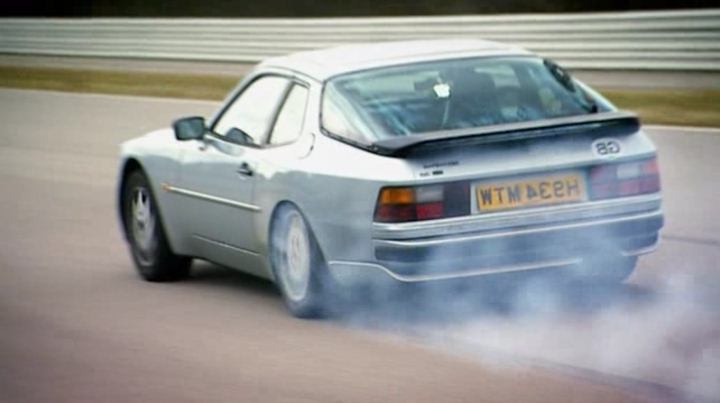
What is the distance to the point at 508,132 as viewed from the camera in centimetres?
736

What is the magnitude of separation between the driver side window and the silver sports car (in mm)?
10

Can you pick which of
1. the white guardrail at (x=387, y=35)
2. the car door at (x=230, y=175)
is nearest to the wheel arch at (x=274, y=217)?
the car door at (x=230, y=175)

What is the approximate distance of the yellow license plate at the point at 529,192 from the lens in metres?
7.27

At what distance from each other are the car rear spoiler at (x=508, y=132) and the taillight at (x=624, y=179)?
6.3 inches

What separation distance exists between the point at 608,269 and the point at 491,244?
2.62 feet

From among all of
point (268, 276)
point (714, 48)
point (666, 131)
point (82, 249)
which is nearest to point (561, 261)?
point (268, 276)

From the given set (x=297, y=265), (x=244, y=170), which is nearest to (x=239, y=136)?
(x=244, y=170)

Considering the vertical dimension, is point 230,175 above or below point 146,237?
above

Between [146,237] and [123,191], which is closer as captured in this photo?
[146,237]

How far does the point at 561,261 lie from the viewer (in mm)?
7410

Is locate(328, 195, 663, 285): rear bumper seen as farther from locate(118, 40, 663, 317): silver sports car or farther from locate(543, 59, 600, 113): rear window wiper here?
locate(543, 59, 600, 113): rear window wiper

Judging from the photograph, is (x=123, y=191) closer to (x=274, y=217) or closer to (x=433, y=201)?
(x=274, y=217)

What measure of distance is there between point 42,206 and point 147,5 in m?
20.3

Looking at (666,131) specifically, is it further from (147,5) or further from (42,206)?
(147,5)
